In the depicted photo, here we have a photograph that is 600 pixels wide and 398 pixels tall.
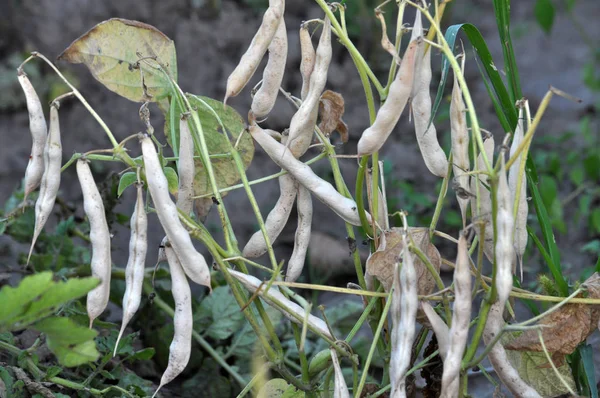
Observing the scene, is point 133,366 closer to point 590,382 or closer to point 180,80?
point 590,382

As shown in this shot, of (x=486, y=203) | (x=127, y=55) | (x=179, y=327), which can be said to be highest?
(x=127, y=55)

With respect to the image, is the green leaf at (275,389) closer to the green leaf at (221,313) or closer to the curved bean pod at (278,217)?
the curved bean pod at (278,217)

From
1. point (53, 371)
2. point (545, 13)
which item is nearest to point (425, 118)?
point (53, 371)

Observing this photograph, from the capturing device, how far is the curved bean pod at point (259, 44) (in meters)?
1.04

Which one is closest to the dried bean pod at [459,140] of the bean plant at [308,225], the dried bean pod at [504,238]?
the bean plant at [308,225]

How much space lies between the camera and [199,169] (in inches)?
49.5

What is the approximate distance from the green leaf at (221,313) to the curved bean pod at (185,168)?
0.53 metres

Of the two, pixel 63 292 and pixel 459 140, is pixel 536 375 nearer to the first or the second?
pixel 459 140

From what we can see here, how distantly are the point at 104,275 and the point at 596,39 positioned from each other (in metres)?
3.43

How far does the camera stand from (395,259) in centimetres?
107

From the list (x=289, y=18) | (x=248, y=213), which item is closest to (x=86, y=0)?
(x=289, y=18)

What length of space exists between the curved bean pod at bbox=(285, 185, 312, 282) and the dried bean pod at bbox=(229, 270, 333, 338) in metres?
0.06

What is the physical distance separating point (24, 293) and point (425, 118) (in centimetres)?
57

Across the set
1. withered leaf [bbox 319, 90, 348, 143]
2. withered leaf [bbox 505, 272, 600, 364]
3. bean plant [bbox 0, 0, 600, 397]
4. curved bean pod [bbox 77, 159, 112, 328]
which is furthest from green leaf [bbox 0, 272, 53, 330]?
withered leaf [bbox 505, 272, 600, 364]
